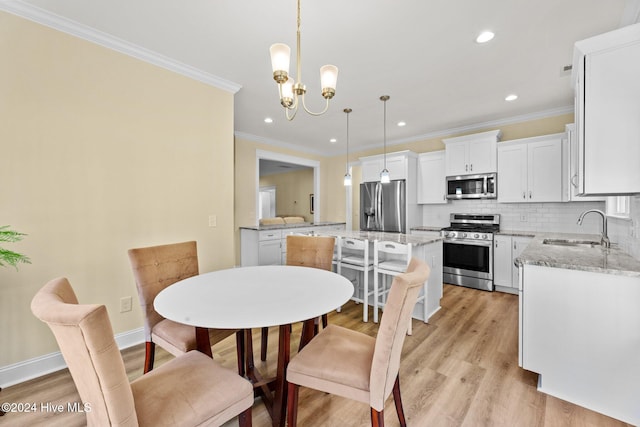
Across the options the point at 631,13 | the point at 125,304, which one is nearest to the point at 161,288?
the point at 125,304

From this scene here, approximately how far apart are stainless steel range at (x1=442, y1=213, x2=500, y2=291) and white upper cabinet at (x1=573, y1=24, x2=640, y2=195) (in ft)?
8.09

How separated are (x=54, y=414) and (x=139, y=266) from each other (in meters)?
0.95

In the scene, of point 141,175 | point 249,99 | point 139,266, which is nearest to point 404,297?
point 139,266

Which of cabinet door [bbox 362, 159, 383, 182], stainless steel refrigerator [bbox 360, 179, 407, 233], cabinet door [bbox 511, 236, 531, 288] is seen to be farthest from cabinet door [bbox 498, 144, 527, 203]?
cabinet door [bbox 362, 159, 383, 182]

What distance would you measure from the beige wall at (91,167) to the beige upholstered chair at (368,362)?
188cm

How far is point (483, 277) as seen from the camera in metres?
3.92

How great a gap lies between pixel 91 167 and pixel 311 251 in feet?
6.29

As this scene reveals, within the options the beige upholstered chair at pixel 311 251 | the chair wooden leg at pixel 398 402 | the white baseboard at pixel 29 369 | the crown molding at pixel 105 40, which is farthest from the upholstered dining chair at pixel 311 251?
the crown molding at pixel 105 40

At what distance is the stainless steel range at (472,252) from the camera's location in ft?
12.8

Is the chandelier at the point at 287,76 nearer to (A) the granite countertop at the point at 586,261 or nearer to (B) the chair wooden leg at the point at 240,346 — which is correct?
(B) the chair wooden leg at the point at 240,346

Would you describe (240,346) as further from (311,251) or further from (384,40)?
(384,40)

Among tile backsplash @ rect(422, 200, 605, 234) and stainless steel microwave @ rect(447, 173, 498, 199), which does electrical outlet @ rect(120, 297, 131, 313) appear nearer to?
stainless steel microwave @ rect(447, 173, 498, 199)

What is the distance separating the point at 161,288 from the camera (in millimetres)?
1861

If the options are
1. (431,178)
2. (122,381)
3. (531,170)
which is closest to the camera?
(122,381)
